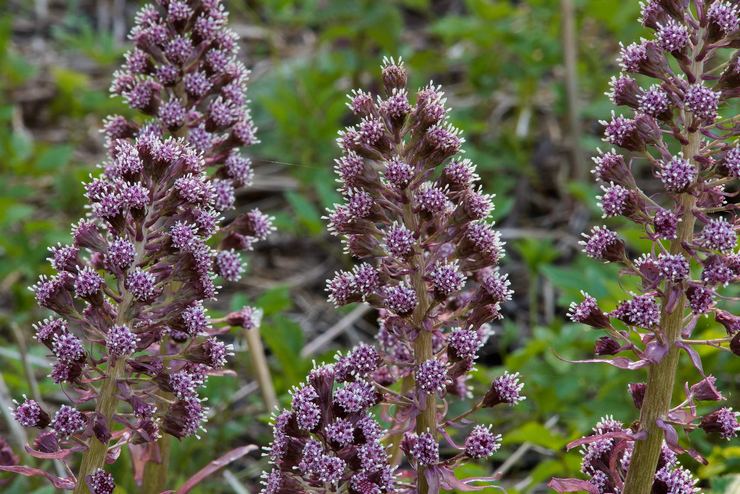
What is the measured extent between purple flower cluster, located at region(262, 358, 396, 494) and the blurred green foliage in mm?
1355

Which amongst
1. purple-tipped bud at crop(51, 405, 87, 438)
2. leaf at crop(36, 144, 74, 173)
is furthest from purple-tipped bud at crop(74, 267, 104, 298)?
leaf at crop(36, 144, 74, 173)

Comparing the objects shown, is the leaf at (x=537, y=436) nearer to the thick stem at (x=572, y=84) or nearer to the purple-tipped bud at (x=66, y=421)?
the purple-tipped bud at (x=66, y=421)

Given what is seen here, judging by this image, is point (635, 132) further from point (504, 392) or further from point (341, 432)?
point (341, 432)

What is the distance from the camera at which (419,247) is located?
341cm

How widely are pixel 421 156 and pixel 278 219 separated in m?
3.69

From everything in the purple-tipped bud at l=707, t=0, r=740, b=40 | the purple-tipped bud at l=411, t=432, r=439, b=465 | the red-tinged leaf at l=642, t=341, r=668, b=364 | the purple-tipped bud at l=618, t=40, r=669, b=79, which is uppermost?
the purple-tipped bud at l=707, t=0, r=740, b=40

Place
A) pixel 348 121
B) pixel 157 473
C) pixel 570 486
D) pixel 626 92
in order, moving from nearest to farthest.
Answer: pixel 570 486
pixel 626 92
pixel 157 473
pixel 348 121

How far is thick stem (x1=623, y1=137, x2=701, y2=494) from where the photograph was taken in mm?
3318

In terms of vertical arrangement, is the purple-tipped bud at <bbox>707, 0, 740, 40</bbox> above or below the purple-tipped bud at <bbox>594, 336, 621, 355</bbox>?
above

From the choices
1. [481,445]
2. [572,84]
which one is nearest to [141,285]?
[481,445]

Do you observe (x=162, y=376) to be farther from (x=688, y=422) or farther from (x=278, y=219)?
(x=278, y=219)

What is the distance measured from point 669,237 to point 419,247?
2.64 feet

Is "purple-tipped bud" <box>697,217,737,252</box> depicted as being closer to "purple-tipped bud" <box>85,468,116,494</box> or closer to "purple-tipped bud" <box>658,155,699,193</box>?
"purple-tipped bud" <box>658,155,699,193</box>

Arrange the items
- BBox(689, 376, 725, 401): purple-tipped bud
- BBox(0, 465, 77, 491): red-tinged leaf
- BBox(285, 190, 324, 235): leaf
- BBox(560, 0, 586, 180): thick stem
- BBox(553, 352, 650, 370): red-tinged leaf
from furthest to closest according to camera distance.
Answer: BBox(560, 0, 586, 180): thick stem → BBox(285, 190, 324, 235): leaf → BBox(0, 465, 77, 491): red-tinged leaf → BBox(689, 376, 725, 401): purple-tipped bud → BBox(553, 352, 650, 370): red-tinged leaf
